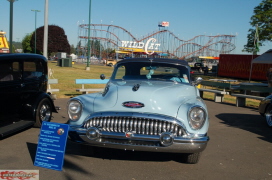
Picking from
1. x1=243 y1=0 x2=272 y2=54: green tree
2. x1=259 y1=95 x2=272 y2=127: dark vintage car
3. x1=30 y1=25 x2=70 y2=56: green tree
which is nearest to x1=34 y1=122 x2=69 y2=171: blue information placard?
x1=259 y1=95 x2=272 y2=127: dark vintage car

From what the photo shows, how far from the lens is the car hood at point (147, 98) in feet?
15.4

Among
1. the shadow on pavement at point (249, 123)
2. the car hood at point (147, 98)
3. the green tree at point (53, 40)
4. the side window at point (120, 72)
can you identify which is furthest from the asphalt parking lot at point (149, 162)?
the green tree at point (53, 40)

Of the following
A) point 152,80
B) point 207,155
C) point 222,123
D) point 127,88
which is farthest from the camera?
point 222,123

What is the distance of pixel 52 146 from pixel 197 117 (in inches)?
84.8

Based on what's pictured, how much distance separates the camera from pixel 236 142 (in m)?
6.79

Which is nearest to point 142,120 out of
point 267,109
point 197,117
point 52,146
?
point 197,117

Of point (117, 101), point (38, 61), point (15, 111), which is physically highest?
point (38, 61)

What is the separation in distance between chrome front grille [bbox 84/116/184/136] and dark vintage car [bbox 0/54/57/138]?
7.88 ft

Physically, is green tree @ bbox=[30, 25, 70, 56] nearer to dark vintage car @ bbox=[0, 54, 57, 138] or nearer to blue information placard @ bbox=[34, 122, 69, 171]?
dark vintage car @ bbox=[0, 54, 57, 138]

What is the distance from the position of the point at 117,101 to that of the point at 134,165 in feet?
3.50

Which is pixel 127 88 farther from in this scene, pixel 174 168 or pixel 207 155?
pixel 207 155

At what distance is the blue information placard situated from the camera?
449cm

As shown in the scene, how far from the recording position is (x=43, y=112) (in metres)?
7.45

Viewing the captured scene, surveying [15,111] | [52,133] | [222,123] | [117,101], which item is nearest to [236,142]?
[222,123]
